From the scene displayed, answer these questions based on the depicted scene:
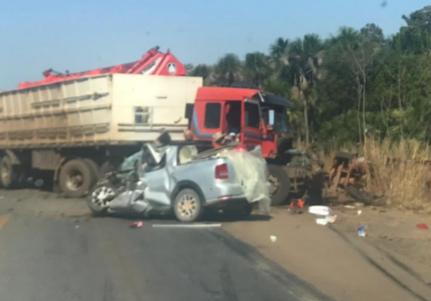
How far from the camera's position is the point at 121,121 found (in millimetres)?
20625

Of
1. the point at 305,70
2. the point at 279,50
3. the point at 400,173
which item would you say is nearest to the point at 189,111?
the point at 400,173

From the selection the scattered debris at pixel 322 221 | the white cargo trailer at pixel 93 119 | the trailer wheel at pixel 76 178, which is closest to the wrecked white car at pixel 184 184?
the scattered debris at pixel 322 221

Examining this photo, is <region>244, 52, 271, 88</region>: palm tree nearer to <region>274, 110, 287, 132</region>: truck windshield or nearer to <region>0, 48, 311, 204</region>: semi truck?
<region>0, 48, 311, 204</region>: semi truck

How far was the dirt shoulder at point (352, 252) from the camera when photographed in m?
8.36

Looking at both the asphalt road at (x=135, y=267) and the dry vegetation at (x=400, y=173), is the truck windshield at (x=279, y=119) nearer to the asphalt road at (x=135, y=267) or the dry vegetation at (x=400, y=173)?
the dry vegetation at (x=400, y=173)

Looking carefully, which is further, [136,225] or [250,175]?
[250,175]

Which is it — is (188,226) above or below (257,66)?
below

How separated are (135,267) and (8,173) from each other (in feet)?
57.3

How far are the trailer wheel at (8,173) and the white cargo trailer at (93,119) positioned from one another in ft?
4.23

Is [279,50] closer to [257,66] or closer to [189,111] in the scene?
[257,66]

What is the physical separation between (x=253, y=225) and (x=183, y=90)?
25.6 feet

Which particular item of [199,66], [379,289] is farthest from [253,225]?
[199,66]

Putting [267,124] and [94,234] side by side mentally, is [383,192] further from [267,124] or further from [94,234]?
[94,234]

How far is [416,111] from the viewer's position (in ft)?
87.3
